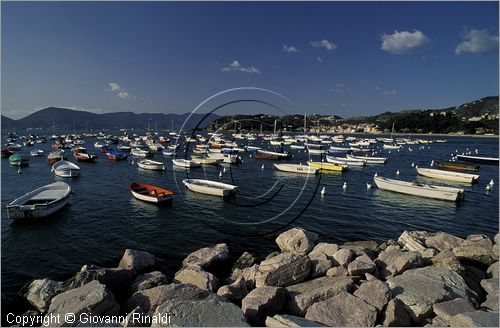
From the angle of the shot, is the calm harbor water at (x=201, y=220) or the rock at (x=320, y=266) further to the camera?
the calm harbor water at (x=201, y=220)

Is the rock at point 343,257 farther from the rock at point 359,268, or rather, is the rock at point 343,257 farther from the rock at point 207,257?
the rock at point 207,257

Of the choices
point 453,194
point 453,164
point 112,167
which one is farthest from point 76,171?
point 453,164

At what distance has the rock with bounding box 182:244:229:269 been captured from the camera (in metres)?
17.1

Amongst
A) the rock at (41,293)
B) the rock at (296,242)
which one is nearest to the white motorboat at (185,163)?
the rock at (296,242)

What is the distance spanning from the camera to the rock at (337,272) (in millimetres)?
13945

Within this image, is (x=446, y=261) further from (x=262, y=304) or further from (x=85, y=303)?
(x=85, y=303)

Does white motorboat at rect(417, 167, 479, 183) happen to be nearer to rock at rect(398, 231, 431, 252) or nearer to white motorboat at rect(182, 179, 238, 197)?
rock at rect(398, 231, 431, 252)

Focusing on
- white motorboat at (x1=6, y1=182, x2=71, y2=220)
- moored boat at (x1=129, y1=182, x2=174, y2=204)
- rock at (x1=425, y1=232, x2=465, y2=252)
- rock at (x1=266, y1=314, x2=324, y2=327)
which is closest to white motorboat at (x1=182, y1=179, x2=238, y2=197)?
moored boat at (x1=129, y1=182, x2=174, y2=204)

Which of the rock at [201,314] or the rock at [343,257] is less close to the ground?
the rock at [201,314]

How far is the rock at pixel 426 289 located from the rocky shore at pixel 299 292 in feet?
0.12

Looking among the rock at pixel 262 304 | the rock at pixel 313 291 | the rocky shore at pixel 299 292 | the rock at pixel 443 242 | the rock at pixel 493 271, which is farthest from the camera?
the rock at pixel 443 242

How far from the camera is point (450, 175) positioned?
161ft

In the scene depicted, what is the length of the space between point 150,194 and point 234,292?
2152 cm

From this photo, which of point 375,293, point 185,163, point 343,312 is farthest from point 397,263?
point 185,163
